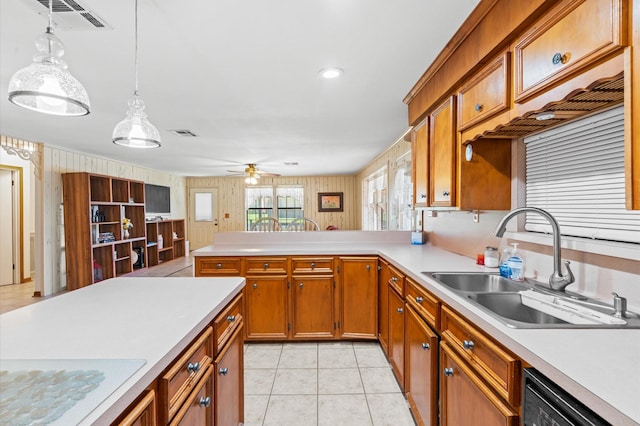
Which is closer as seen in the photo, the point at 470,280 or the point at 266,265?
the point at 470,280

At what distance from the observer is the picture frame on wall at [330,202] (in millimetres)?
9344

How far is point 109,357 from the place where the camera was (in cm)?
83

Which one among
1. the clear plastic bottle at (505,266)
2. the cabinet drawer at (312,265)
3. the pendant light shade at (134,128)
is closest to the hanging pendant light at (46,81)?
the pendant light shade at (134,128)

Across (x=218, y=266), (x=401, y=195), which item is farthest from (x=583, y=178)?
(x=401, y=195)

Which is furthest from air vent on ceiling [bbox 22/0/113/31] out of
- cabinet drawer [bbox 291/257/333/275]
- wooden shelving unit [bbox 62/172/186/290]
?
wooden shelving unit [bbox 62/172/186/290]

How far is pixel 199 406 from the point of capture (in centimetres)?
112

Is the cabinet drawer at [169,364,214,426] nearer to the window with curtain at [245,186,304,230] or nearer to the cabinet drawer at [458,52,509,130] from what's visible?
the cabinet drawer at [458,52,509,130]

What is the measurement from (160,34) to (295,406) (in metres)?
2.49

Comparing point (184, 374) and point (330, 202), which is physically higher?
point (330, 202)

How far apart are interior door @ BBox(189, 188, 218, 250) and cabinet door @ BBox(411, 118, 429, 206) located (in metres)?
7.87

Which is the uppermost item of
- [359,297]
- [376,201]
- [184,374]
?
[376,201]

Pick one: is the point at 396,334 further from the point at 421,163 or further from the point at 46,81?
the point at 46,81

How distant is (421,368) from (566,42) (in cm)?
165

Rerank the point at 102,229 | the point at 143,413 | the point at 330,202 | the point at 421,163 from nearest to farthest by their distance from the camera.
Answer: the point at 143,413 < the point at 421,163 < the point at 102,229 < the point at 330,202
